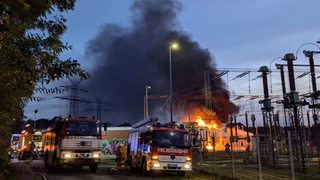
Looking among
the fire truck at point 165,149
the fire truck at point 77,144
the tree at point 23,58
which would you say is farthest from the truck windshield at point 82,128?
the tree at point 23,58

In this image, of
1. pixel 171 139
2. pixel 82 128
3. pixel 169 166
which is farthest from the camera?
pixel 82 128

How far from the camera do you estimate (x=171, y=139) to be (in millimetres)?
18234

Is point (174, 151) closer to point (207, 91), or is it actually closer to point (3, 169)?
point (3, 169)

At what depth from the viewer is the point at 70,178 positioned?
16.8m

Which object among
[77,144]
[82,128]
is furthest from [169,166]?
[82,128]

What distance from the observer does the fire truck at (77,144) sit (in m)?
19.6

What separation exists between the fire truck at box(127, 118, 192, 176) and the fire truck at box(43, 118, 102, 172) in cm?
290

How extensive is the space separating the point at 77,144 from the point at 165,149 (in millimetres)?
5249

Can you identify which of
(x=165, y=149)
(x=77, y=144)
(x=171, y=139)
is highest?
(x=171, y=139)

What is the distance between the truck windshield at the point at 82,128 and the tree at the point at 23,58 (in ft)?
46.7

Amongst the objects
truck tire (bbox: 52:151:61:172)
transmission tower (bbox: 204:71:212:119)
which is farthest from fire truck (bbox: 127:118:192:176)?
transmission tower (bbox: 204:71:212:119)

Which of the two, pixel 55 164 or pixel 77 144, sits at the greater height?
pixel 77 144

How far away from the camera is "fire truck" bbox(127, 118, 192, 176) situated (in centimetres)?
1753

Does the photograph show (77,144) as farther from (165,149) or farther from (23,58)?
(23,58)
